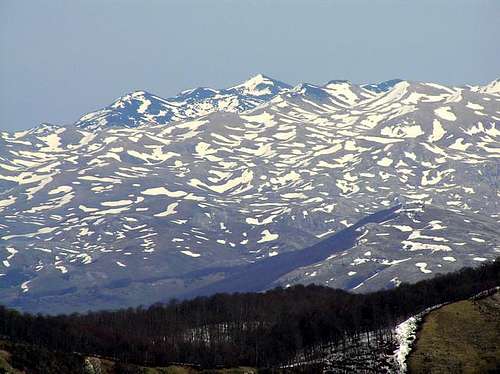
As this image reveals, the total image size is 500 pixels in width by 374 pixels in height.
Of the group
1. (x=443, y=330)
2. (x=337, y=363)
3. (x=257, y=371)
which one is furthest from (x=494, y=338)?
(x=257, y=371)

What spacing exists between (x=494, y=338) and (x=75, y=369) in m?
74.9

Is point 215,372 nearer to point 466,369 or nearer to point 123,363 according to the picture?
point 123,363

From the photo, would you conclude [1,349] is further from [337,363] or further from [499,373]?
[499,373]

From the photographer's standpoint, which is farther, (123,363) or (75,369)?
(123,363)

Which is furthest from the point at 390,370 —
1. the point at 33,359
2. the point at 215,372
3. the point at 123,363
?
the point at 33,359

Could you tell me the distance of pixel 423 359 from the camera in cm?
18325

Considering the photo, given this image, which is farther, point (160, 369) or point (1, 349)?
point (160, 369)

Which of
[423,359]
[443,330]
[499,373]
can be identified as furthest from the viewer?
[443,330]

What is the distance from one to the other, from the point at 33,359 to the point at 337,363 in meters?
55.7

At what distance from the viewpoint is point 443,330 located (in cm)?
19750

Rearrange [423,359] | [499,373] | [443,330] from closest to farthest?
[499,373]
[423,359]
[443,330]

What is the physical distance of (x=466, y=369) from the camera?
175250mm

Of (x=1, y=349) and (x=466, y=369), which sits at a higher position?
(x=1, y=349)

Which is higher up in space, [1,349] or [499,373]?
[1,349]
